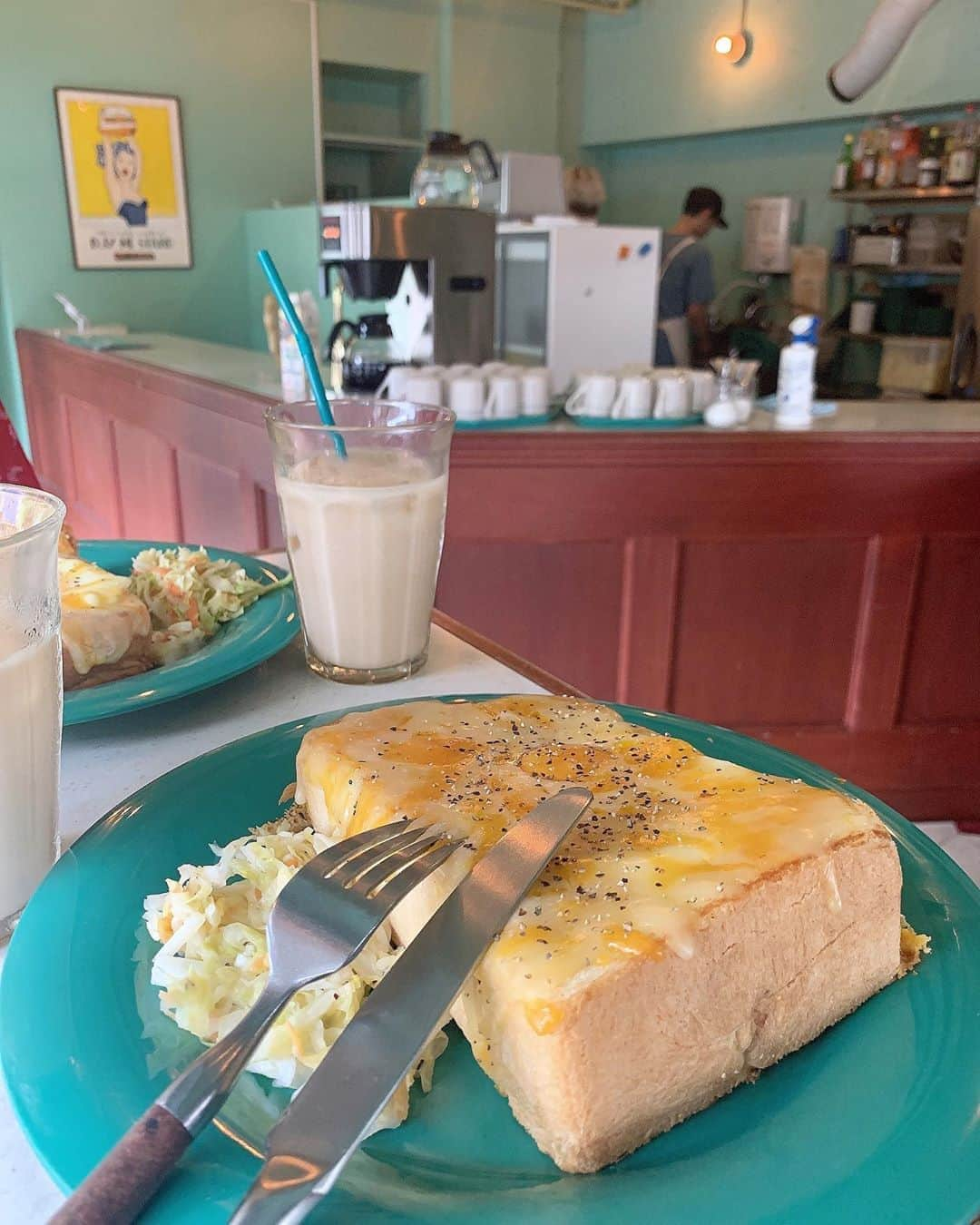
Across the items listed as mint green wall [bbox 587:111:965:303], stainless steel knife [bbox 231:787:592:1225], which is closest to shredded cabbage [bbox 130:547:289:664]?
stainless steel knife [bbox 231:787:592:1225]

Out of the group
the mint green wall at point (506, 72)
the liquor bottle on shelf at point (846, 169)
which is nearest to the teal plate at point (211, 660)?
the liquor bottle on shelf at point (846, 169)

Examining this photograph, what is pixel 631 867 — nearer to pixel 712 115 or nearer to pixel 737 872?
pixel 737 872

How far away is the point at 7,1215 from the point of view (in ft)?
1.62

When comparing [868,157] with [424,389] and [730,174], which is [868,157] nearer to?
[730,174]

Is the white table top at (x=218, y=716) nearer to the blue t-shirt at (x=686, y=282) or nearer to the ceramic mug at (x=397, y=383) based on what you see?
the ceramic mug at (x=397, y=383)

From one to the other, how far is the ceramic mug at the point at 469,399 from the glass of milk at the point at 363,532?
1546mm

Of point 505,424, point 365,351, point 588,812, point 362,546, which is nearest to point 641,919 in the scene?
point 588,812

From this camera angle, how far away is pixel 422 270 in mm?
3229

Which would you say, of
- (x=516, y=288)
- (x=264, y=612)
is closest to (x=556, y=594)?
(x=264, y=612)

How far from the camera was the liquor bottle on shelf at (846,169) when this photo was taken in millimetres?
6066

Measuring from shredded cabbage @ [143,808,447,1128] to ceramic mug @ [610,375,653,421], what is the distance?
2215mm

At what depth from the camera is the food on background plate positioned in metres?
1.03

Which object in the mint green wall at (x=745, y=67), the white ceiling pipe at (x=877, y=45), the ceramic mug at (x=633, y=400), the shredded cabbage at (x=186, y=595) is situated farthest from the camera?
the mint green wall at (x=745, y=67)

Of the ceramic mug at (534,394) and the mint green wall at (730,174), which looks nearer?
the ceramic mug at (534,394)
